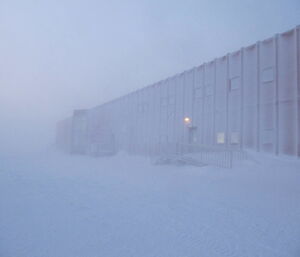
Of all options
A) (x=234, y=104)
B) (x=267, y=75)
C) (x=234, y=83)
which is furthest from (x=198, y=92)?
(x=267, y=75)

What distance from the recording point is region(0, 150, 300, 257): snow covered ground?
3969mm

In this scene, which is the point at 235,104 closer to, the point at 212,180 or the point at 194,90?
the point at 194,90

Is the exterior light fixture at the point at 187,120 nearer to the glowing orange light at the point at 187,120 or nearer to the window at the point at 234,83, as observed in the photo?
the glowing orange light at the point at 187,120

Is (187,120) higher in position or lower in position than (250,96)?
lower

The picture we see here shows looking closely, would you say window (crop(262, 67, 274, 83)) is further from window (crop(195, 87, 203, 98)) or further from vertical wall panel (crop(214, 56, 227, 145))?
window (crop(195, 87, 203, 98))

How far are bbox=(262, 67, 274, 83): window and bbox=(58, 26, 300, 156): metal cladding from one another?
0.04 m

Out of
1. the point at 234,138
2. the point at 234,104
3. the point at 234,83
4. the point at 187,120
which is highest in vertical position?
the point at 234,83

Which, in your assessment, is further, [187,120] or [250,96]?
[187,120]

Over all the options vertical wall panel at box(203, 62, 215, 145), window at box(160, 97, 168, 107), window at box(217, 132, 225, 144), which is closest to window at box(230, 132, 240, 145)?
window at box(217, 132, 225, 144)

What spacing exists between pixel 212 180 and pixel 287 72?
842cm

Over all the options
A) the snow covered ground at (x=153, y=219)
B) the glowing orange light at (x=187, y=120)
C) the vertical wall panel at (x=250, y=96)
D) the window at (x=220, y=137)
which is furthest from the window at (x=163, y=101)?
the snow covered ground at (x=153, y=219)

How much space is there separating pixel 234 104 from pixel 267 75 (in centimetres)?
275

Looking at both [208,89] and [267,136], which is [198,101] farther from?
[267,136]

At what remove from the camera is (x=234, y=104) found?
16578 millimetres
